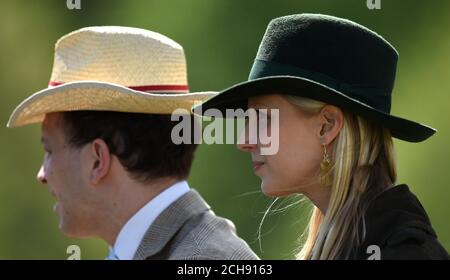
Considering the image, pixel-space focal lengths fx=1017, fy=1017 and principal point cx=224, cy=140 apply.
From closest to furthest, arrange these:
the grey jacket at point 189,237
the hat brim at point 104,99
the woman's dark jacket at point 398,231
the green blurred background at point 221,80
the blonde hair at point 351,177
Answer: the woman's dark jacket at point 398,231 → the blonde hair at point 351,177 → the grey jacket at point 189,237 → the hat brim at point 104,99 → the green blurred background at point 221,80

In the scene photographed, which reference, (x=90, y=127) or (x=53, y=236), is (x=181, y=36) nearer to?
(x=53, y=236)

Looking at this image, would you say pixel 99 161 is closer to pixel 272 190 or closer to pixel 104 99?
pixel 104 99

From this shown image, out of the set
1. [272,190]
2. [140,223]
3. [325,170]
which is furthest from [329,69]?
[140,223]

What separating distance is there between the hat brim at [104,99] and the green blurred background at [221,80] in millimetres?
3644

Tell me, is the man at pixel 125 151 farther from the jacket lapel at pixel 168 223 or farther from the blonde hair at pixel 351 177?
the blonde hair at pixel 351 177

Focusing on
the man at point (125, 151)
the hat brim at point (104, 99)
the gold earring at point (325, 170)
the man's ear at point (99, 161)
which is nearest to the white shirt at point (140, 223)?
the man at point (125, 151)

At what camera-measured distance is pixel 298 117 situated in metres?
3.14

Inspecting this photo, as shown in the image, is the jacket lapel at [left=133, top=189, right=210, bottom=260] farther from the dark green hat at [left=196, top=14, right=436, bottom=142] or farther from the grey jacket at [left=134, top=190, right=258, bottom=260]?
the dark green hat at [left=196, top=14, right=436, bottom=142]

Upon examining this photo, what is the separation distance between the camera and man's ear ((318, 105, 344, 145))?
3.11 metres

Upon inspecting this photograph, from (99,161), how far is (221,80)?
4.29 meters

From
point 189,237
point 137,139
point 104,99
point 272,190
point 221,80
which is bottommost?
point 221,80

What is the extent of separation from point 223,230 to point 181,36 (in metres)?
4.62

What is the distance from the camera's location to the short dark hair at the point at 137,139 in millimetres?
3295

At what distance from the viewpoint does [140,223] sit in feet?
10.7
